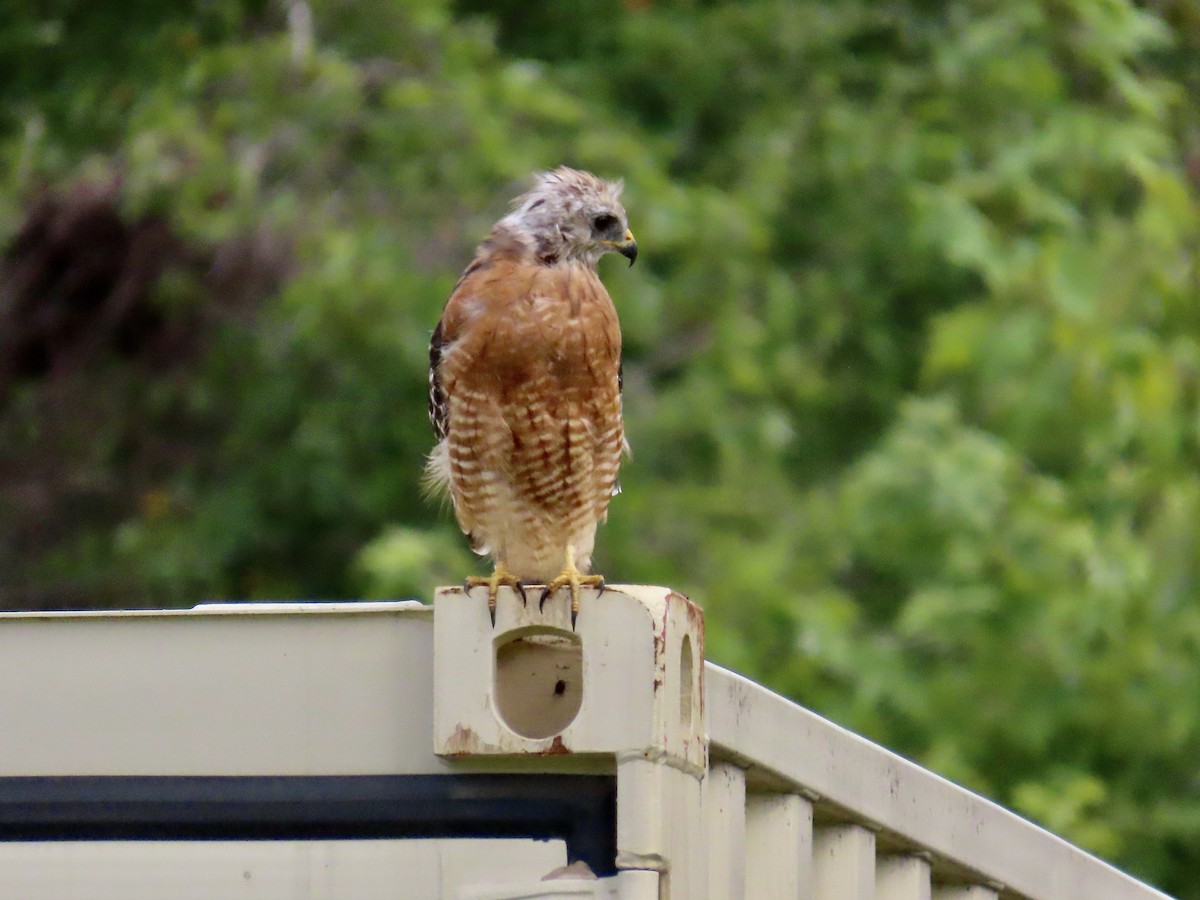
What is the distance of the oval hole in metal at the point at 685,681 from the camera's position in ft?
7.61

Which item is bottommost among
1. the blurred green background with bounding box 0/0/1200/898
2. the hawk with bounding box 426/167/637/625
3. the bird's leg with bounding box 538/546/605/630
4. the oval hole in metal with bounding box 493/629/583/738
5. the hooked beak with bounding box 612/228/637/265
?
the oval hole in metal with bounding box 493/629/583/738

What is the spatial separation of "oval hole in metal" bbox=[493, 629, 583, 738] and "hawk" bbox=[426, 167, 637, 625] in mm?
1258

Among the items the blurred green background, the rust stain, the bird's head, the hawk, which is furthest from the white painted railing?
the blurred green background

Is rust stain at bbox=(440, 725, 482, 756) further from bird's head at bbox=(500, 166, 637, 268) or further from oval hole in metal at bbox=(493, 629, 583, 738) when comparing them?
bird's head at bbox=(500, 166, 637, 268)

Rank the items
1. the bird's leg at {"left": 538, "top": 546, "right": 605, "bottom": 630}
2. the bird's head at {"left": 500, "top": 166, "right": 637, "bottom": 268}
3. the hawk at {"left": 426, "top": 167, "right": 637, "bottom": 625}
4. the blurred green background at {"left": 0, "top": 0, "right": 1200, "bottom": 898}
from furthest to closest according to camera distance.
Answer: the blurred green background at {"left": 0, "top": 0, "right": 1200, "bottom": 898}, the bird's head at {"left": 500, "top": 166, "right": 637, "bottom": 268}, the hawk at {"left": 426, "top": 167, "right": 637, "bottom": 625}, the bird's leg at {"left": 538, "top": 546, "right": 605, "bottom": 630}

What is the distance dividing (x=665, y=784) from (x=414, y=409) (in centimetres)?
527

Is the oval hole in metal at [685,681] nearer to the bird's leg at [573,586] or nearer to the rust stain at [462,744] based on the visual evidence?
the bird's leg at [573,586]

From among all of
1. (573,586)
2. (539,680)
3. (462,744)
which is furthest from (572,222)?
(462,744)

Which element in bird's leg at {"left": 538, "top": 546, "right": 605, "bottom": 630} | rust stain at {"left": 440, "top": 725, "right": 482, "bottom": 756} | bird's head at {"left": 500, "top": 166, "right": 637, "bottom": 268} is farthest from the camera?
bird's head at {"left": 500, "top": 166, "right": 637, "bottom": 268}

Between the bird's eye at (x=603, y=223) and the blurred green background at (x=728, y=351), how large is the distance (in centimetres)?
279

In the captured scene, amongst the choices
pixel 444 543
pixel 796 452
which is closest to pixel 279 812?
pixel 444 543

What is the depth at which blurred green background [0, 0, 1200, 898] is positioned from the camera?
6832 millimetres

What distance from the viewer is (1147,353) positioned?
271 inches

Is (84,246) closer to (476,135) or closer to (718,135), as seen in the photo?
(476,135)
